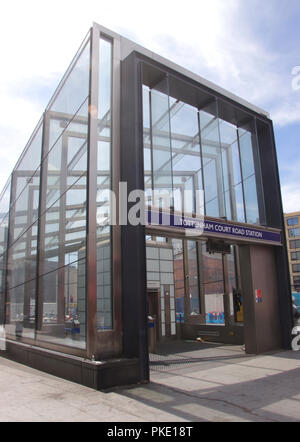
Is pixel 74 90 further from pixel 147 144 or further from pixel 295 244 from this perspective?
pixel 295 244

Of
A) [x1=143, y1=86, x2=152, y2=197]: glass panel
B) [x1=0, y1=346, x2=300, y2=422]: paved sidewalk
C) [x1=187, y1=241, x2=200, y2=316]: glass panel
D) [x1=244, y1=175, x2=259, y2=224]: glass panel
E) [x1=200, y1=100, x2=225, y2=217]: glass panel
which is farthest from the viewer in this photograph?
[x1=187, y1=241, x2=200, y2=316]: glass panel

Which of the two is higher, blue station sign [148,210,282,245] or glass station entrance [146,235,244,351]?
blue station sign [148,210,282,245]

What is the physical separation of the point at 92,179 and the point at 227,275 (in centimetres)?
911

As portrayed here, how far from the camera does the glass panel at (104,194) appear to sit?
7543mm

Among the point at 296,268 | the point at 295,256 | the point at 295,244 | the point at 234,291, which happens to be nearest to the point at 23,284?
the point at 234,291

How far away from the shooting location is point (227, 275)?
49.5 feet

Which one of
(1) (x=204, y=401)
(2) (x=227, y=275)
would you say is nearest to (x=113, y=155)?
(1) (x=204, y=401)

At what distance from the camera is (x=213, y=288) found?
52.4 feet

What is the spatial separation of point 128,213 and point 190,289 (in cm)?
947

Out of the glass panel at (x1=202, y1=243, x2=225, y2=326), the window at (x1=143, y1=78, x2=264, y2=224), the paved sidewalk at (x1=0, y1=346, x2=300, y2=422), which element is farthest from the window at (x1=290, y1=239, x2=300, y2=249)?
the paved sidewalk at (x1=0, y1=346, x2=300, y2=422)

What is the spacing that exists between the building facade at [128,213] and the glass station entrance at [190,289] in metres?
0.09

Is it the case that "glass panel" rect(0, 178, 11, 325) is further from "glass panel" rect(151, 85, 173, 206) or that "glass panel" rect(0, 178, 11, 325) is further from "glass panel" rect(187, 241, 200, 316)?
"glass panel" rect(151, 85, 173, 206)

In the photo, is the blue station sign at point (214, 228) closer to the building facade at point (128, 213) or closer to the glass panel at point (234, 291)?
the building facade at point (128, 213)

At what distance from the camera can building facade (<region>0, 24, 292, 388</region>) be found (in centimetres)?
759
